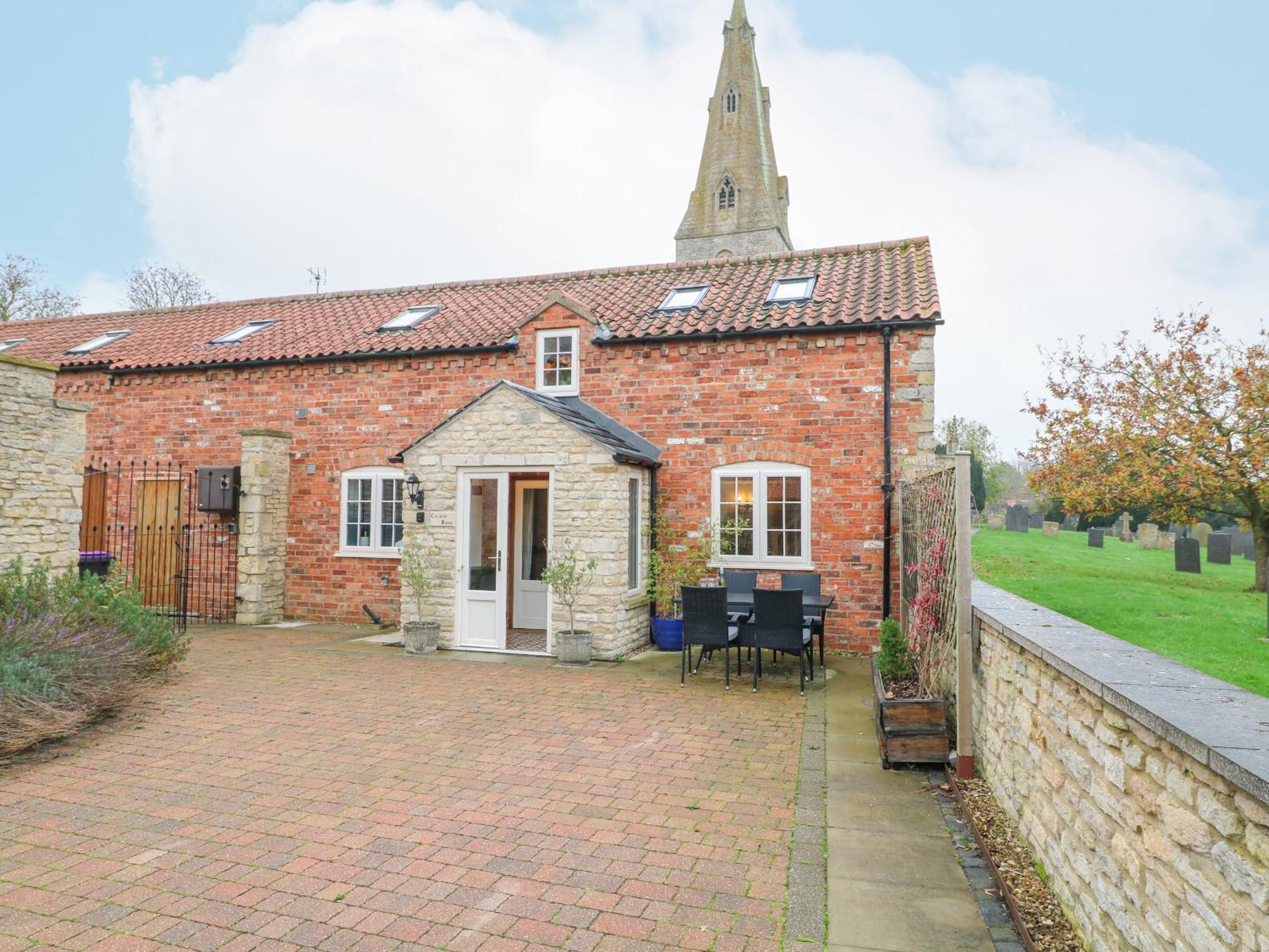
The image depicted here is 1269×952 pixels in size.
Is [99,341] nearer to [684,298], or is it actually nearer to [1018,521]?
[684,298]

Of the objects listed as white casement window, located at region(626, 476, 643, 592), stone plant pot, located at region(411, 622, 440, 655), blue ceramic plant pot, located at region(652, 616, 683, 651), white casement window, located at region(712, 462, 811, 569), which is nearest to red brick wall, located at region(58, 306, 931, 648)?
white casement window, located at region(712, 462, 811, 569)

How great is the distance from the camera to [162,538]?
13234 millimetres

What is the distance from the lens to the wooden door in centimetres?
1316

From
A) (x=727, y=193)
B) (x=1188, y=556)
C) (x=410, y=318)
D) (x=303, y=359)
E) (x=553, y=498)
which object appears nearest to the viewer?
(x=553, y=498)

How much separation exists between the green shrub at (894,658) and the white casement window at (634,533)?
425 cm

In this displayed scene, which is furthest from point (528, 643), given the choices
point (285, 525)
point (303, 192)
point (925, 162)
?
point (303, 192)

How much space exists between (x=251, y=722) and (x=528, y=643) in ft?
14.6

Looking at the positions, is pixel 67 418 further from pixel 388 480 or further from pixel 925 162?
pixel 925 162

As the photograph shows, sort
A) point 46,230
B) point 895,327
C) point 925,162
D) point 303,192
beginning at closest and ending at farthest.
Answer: point 895,327 < point 925,162 < point 303,192 < point 46,230

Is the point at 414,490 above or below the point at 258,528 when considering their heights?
above

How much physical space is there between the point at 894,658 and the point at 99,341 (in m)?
17.5

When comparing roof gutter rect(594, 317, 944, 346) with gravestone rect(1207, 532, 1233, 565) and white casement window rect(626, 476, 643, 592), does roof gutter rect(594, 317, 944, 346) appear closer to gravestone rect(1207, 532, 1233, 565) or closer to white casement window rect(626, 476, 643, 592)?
white casement window rect(626, 476, 643, 592)

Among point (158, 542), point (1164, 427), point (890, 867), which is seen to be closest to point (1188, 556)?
point (1164, 427)

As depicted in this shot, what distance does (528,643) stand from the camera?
10539 mm
